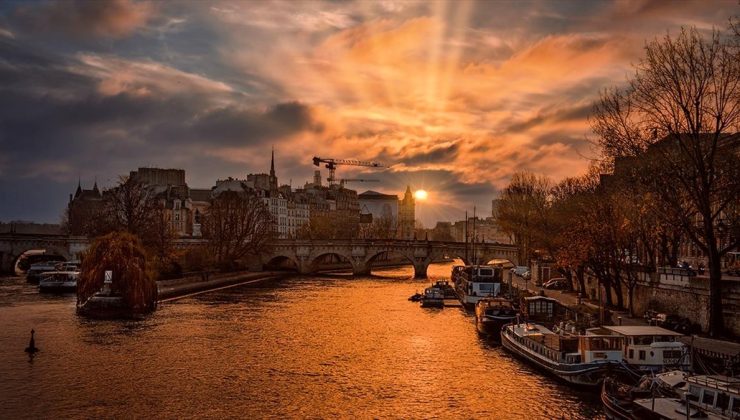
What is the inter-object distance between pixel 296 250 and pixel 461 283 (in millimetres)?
53767

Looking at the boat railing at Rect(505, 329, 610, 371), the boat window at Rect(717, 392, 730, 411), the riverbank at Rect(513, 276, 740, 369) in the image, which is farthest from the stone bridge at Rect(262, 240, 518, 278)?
the boat window at Rect(717, 392, 730, 411)

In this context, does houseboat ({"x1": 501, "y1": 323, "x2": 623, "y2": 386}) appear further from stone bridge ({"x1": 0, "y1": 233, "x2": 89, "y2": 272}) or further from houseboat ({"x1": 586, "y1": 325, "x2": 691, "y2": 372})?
stone bridge ({"x1": 0, "y1": 233, "x2": 89, "y2": 272})

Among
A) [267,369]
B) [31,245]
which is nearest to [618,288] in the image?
[267,369]

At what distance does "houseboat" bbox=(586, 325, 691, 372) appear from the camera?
123ft

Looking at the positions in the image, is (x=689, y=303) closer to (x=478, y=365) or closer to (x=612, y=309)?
(x=612, y=309)

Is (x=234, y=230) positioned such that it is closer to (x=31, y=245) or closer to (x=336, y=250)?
(x=336, y=250)

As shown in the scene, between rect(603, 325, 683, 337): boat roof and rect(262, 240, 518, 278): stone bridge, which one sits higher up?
rect(262, 240, 518, 278): stone bridge

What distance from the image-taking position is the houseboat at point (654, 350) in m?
37.4

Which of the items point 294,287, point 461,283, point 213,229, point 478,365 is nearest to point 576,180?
point 461,283

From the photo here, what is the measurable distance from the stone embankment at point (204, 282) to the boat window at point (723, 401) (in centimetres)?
6168

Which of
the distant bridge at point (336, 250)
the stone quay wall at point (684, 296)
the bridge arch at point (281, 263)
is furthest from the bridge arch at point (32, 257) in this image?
the stone quay wall at point (684, 296)

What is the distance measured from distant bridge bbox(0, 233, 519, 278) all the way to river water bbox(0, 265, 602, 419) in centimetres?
5313

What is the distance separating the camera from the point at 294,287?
101m

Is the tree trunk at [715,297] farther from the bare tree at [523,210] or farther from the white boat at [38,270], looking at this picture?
the white boat at [38,270]
